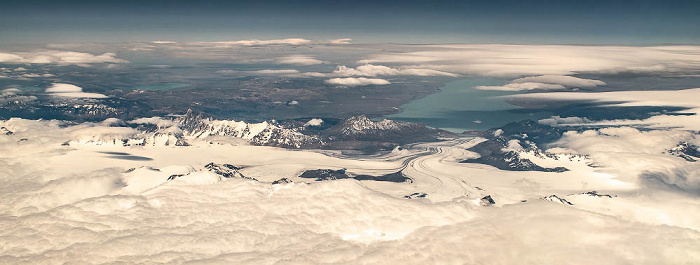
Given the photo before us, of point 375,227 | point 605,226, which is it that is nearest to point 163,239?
point 375,227

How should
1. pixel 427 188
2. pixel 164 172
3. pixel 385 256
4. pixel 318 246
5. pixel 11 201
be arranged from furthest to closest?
pixel 427 188 < pixel 164 172 < pixel 11 201 < pixel 318 246 < pixel 385 256

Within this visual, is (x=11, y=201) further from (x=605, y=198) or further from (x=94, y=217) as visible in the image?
(x=605, y=198)

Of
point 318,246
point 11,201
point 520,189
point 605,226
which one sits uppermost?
point 605,226

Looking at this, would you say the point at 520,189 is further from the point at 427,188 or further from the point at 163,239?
the point at 163,239

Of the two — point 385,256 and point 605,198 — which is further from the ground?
point 385,256

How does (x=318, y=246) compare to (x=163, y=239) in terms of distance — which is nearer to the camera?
(x=318, y=246)

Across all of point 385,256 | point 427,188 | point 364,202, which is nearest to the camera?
point 385,256

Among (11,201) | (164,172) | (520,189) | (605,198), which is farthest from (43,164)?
(605,198)

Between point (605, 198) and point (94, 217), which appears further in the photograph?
point (605, 198)

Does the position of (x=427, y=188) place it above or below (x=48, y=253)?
below
